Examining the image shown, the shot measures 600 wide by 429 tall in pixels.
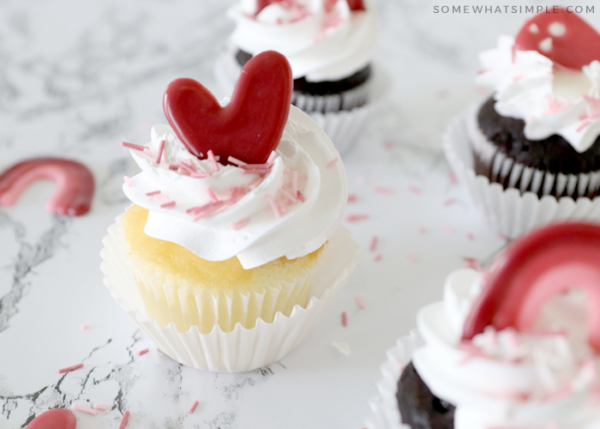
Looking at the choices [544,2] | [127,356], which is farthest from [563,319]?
[544,2]

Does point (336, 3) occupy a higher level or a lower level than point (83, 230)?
higher

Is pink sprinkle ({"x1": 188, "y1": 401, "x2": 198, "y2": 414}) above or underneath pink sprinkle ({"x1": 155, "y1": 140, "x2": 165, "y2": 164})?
underneath

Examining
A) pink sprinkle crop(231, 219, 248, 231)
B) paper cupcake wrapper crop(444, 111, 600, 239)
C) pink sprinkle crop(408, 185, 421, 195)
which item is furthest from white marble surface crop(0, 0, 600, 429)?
pink sprinkle crop(231, 219, 248, 231)

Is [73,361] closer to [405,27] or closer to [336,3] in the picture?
[336,3]

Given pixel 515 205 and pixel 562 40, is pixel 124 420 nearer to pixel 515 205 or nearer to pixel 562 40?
pixel 515 205

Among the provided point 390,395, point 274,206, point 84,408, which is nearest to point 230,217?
point 274,206

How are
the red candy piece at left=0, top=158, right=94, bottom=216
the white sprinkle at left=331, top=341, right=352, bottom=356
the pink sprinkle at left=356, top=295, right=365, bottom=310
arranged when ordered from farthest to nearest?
the red candy piece at left=0, top=158, right=94, bottom=216, the pink sprinkle at left=356, top=295, right=365, bottom=310, the white sprinkle at left=331, top=341, right=352, bottom=356

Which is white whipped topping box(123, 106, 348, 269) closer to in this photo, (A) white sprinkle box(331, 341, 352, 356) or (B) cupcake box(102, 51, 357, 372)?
(B) cupcake box(102, 51, 357, 372)
